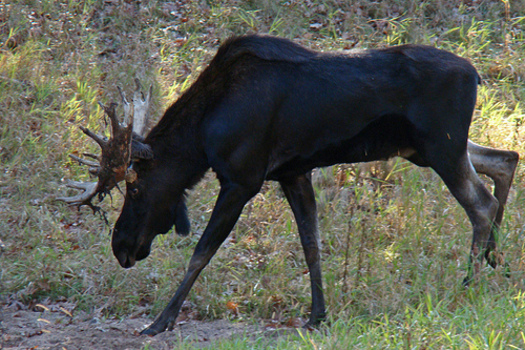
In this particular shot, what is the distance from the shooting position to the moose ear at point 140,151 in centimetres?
513

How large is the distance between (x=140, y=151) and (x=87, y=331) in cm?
136

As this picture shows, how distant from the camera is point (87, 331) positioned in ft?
16.3

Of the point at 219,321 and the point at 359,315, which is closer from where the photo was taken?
the point at 359,315

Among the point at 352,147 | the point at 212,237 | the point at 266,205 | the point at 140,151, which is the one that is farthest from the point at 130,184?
the point at 266,205

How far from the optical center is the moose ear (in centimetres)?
513

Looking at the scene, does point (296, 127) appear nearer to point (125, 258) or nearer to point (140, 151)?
point (140, 151)

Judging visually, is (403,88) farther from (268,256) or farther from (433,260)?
(268,256)

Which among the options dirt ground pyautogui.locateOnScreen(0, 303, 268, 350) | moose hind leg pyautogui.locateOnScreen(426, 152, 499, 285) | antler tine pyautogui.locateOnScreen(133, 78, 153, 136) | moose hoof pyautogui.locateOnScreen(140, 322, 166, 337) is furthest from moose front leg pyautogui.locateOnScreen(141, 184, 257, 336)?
moose hind leg pyautogui.locateOnScreen(426, 152, 499, 285)

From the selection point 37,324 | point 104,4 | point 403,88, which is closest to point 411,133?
point 403,88

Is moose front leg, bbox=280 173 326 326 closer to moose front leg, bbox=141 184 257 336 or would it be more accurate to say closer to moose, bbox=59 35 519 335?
moose, bbox=59 35 519 335

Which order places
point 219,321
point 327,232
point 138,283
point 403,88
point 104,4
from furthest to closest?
point 104,4
point 327,232
point 138,283
point 219,321
point 403,88

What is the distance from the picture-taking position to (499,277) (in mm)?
5078

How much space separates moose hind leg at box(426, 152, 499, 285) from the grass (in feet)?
0.67

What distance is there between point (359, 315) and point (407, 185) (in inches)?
82.3
